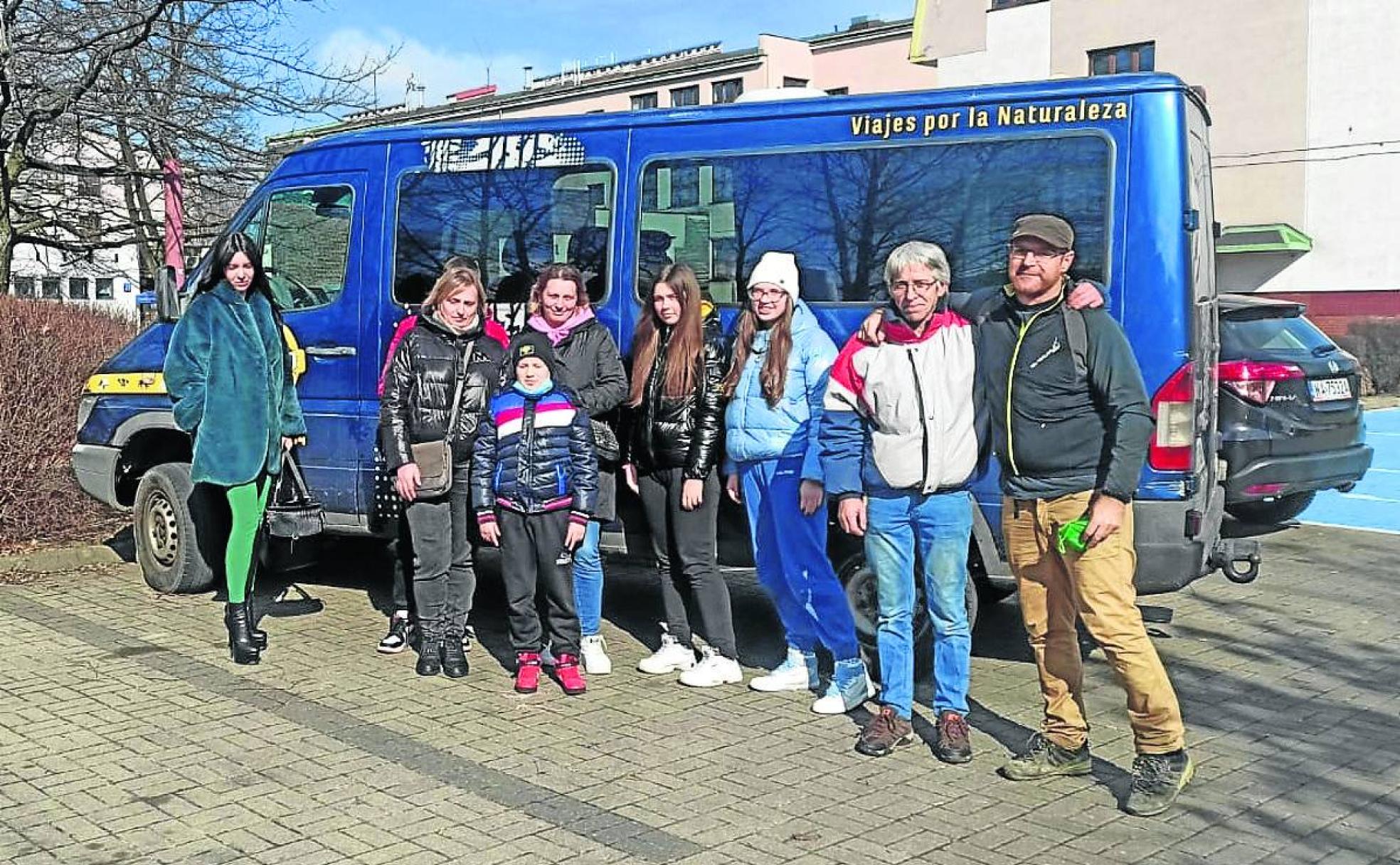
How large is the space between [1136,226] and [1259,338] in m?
4.03

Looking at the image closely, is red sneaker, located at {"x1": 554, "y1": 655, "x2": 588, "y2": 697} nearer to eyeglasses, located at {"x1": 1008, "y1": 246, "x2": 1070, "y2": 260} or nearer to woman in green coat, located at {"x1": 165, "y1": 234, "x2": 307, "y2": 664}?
woman in green coat, located at {"x1": 165, "y1": 234, "x2": 307, "y2": 664}

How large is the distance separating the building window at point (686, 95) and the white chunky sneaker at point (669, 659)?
135ft

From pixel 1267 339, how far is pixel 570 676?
555 cm

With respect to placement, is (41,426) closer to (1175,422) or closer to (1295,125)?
(1175,422)

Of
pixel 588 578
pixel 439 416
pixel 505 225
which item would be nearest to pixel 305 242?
pixel 505 225

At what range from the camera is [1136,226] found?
5.71 meters

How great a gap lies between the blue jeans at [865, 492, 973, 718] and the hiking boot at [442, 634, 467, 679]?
2.05 m

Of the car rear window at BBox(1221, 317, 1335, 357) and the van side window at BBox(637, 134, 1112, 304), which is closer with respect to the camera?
the van side window at BBox(637, 134, 1112, 304)

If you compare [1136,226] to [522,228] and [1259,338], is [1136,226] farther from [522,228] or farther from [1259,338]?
[1259,338]

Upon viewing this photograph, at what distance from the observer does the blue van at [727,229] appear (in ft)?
18.8

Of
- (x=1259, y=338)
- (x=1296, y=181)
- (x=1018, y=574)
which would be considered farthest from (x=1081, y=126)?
(x=1296, y=181)

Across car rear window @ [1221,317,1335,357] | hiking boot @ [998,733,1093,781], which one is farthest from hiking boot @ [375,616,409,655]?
car rear window @ [1221,317,1335,357]

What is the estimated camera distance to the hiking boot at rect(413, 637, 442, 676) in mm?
6422

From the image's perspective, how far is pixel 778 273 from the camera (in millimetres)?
5855
